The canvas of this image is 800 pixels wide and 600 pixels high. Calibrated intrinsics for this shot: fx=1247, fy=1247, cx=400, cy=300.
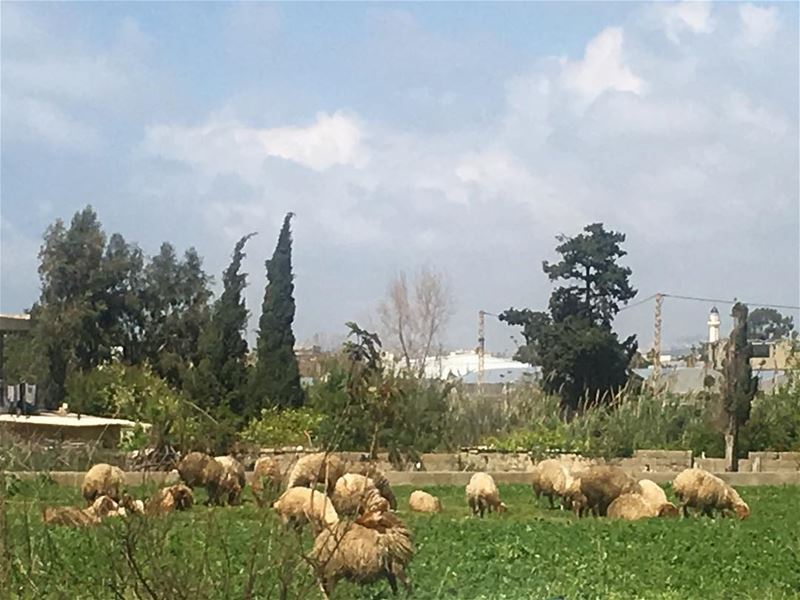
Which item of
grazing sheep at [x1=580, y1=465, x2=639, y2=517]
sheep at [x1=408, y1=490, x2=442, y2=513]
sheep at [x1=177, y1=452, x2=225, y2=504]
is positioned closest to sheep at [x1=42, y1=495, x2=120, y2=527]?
sheep at [x1=177, y1=452, x2=225, y2=504]

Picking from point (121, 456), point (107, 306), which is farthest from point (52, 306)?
point (121, 456)

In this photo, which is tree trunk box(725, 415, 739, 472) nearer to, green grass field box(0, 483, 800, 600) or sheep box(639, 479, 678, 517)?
green grass field box(0, 483, 800, 600)

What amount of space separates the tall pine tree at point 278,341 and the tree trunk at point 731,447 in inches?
360

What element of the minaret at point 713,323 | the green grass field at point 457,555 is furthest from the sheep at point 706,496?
the minaret at point 713,323

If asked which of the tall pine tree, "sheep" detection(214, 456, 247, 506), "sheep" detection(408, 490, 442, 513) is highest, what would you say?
the tall pine tree

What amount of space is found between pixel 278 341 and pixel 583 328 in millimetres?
7245

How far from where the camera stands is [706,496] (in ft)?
51.8

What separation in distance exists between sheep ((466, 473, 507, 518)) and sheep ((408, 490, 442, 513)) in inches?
18.4

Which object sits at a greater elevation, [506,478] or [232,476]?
[232,476]

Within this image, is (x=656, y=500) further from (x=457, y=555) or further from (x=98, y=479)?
(x=98, y=479)

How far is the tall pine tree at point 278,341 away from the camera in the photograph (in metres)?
26.3

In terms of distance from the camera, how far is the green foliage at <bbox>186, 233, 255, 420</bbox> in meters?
25.7

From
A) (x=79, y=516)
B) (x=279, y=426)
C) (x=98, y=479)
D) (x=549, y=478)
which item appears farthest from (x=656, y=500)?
(x=79, y=516)

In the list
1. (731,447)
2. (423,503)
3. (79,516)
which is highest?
(79,516)
